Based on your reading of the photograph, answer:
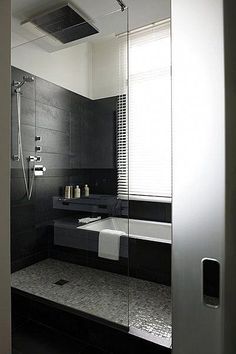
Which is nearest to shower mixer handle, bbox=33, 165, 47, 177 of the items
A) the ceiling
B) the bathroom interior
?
the bathroom interior

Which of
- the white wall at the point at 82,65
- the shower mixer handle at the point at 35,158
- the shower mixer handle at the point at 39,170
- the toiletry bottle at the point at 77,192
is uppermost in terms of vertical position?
the white wall at the point at 82,65

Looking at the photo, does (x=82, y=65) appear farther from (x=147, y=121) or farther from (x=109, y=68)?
(x=147, y=121)

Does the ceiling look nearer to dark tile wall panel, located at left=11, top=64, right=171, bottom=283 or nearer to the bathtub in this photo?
dark tile wall panel, located at left=11, top=64, right=171, bottom=283

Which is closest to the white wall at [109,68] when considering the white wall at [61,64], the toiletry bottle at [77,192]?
the white wall at [61,64]

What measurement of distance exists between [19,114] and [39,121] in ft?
0.77

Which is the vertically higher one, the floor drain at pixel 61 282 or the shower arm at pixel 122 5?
the shower arm at pixel 122 5

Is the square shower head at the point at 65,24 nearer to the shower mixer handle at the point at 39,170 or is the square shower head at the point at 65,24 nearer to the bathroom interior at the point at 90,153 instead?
the bathroom interior at the point at 90,153

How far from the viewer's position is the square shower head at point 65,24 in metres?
2.25
